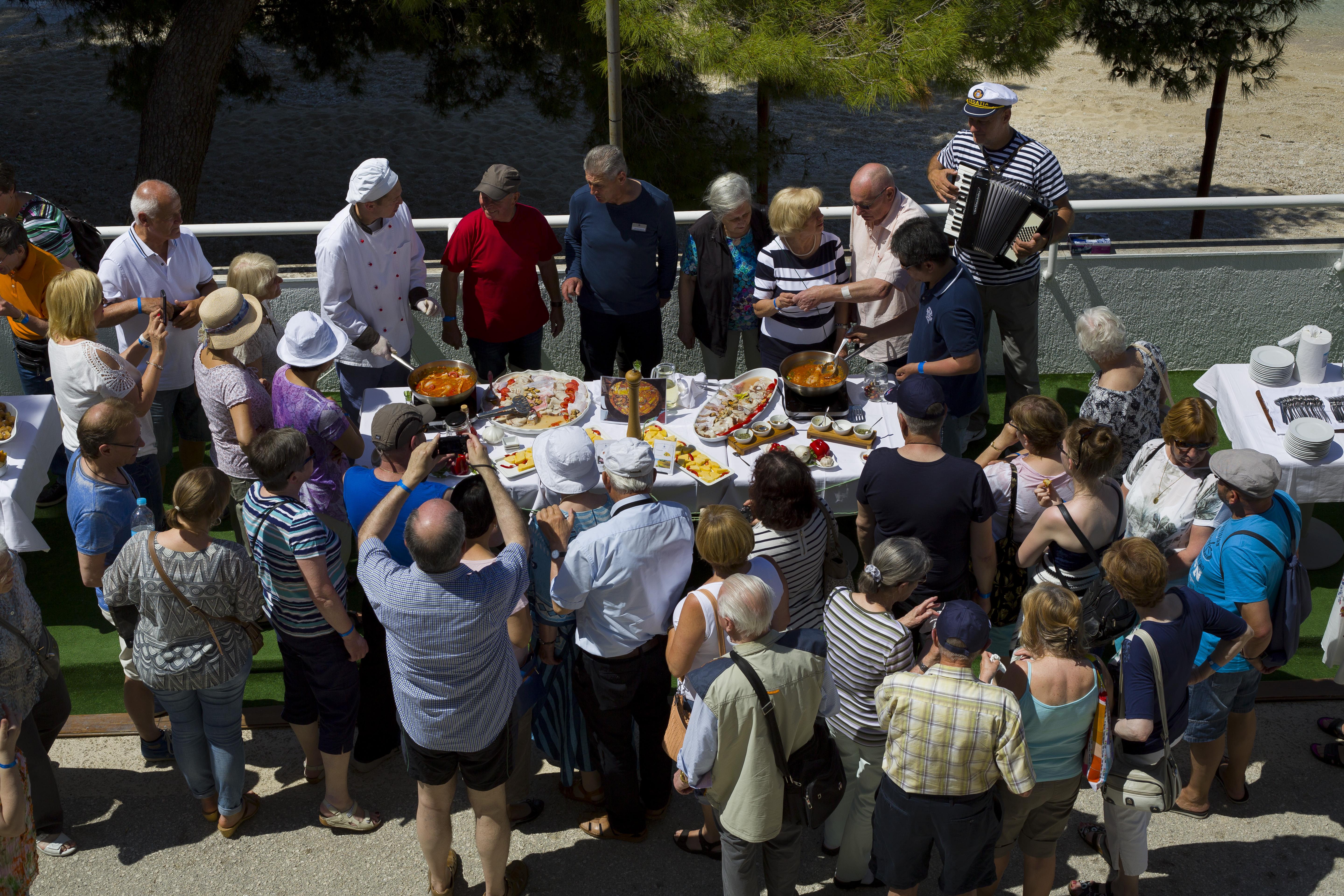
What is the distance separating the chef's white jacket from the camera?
5.88 m

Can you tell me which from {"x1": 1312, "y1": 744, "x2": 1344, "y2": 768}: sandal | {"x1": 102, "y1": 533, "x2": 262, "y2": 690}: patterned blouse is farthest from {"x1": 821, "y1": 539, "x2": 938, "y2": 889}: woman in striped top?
{"x1": 102, "y1": 533, "x2": 262, "y2": 690}: patterned blouse

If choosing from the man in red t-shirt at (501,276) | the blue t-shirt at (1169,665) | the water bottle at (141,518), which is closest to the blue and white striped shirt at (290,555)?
the water bottle at (141,518)

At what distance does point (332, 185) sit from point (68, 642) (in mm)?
9241

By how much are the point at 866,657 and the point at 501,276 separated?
3.43 meters

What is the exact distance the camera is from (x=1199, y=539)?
4.55 metres

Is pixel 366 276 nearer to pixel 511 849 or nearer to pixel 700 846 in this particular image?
pixel 511 849

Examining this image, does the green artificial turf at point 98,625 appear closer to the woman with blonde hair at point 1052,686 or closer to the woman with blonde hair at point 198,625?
the woman with blonde hair at point 198,625

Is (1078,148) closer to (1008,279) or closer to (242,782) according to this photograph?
(1008,279)

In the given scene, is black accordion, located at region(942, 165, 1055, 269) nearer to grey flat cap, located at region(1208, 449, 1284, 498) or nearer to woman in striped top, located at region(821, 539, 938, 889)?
grey flat cap, located at region(1208, 449, 1284, 498)

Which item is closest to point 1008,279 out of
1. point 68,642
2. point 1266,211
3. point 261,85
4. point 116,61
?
point 68,642

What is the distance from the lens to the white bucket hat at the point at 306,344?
16.3 feet

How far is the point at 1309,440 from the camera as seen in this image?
5.24m

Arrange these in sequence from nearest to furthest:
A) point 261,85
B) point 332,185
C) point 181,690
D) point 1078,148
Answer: point 181,690 < point 261,85 < point 332,185 < point 1078,148

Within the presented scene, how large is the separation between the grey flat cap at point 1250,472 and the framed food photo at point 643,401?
8.21 ft
